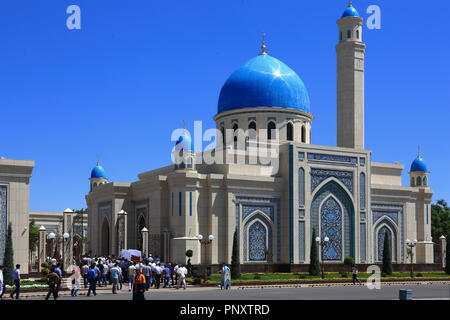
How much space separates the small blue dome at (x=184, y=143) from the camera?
117ft

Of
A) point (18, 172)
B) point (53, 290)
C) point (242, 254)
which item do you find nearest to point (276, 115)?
point (242, 254)

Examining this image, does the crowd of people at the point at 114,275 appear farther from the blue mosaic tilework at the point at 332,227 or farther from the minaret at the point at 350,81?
the minaret at the point at 350,81

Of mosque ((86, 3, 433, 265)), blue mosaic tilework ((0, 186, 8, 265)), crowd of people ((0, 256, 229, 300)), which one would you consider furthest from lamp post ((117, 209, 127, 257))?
blue mosaic tilework ((0, 186, 8, 265))

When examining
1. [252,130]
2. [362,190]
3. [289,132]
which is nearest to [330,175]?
[362,190]

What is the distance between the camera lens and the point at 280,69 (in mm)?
41312

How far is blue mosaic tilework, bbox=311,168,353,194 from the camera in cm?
3756

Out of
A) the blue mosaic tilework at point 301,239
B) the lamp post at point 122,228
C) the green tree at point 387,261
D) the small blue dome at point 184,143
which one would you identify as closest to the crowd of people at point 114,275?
the lamp post at point 122,228

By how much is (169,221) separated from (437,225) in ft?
100

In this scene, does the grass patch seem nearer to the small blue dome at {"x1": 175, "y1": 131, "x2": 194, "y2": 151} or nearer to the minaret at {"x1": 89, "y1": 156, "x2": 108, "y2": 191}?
the small blue dome at {"x1": 175, "y1": 131, "x2": 194, "y2": 151}

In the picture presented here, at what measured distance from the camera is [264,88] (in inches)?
1576

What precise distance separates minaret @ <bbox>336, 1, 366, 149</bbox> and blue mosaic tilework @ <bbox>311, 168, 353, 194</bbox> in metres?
2.20

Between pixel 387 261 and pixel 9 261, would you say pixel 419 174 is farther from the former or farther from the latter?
pixel 9 261

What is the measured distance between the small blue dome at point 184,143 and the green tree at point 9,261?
1156 cm

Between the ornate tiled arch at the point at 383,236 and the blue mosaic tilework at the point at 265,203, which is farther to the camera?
the ornate tiled arch at the point at 383,236
